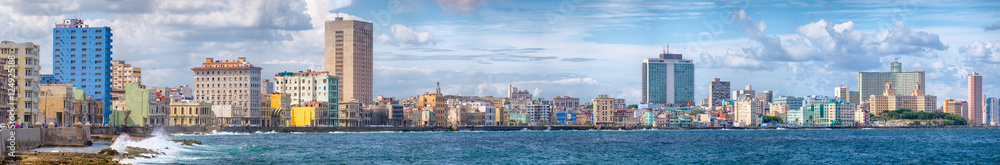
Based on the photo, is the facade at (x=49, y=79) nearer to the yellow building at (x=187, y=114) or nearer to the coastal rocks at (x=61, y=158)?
the yellow building at (x=187, y=114)

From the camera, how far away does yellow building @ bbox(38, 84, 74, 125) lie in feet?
444

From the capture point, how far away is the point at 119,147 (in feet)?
244

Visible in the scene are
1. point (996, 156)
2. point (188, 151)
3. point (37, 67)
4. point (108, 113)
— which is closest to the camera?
point (188, 151)

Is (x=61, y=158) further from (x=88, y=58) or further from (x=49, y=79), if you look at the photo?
(x=49, y=79)

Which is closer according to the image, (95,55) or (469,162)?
(469,162)

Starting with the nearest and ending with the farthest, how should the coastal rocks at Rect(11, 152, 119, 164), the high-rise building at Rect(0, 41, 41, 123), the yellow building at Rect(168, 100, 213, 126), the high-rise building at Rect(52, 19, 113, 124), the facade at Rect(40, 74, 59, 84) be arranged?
1. the coastal rocks at Rect(11, 152, 119, 164)
2. the high-rise building at Rect(0, 41, 41, 123)
3. the high-rise building at Rect(52, 19, 113, 124)
4. the facade at Rect(40, 74, 59, 84)
5. the yellow building at Rect(168, 100, 213, 126)

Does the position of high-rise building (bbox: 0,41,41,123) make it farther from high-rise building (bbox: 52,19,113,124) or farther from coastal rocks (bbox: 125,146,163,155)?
high-rise building (bbox: 52,19,113,124)

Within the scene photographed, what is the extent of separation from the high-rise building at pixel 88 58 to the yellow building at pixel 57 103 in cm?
3362

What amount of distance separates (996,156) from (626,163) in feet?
97.7

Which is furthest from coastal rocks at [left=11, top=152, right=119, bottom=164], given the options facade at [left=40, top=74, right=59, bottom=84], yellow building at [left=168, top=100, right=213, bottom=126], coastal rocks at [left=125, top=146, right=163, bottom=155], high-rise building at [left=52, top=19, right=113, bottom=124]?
yellow building at [left=168, top=100, right=213, bottom=126]

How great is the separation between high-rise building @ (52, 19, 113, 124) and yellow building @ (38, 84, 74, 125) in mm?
33622

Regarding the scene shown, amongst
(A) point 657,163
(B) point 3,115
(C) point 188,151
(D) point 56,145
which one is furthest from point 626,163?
(B) point 3,115

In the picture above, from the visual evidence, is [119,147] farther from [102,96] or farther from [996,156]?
[102,96]

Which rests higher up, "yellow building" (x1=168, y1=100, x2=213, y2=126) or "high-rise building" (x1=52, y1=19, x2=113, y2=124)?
"high-rise building" (x1=52, y1=19, x2=113, y2=124)
